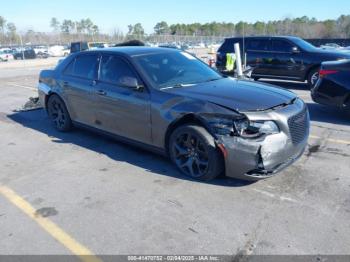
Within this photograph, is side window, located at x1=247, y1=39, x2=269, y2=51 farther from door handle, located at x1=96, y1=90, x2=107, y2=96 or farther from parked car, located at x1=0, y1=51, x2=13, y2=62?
parked car, located at x1=0, y1=51, x2=13, y2=62

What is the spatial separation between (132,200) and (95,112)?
6.98 feet

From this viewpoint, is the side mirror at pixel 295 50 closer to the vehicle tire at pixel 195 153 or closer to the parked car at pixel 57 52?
the vehicle tire at pixel 195 153

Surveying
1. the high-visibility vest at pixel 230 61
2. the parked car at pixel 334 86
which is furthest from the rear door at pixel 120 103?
the high-visibility vest at pixel 230 61

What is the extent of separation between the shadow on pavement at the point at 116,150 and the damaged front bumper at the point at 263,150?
1.22 ft

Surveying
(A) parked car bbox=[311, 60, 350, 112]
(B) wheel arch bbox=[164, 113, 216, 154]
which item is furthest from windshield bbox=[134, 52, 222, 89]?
(A) parked car bbox=[311, 60, 350, 112]

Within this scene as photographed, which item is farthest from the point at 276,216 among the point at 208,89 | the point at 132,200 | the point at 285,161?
the point at 208,89

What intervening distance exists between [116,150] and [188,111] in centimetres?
184

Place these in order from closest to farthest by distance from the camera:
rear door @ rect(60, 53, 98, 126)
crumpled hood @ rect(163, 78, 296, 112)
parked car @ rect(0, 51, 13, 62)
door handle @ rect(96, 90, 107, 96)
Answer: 1. crumpled hood @ rect(163, 78, 296, 112)
2. door handle @ rect(96, 90, 107, 96)
3. rear door @ rect(60, 53, 98, 126)
4. parked car @ rect(0, 51, 13, 62)

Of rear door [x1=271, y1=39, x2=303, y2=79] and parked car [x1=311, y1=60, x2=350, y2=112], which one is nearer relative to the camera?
parked car [x1=311, y1=60, x2=350, y2=112]

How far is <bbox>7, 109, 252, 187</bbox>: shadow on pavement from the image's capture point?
467cm

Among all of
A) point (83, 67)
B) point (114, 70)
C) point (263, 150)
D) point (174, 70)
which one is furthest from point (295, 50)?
point (263, 150)

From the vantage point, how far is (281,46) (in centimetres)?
1177

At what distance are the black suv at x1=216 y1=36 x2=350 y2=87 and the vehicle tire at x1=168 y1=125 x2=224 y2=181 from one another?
7506 millimetres

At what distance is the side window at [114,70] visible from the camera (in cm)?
511
